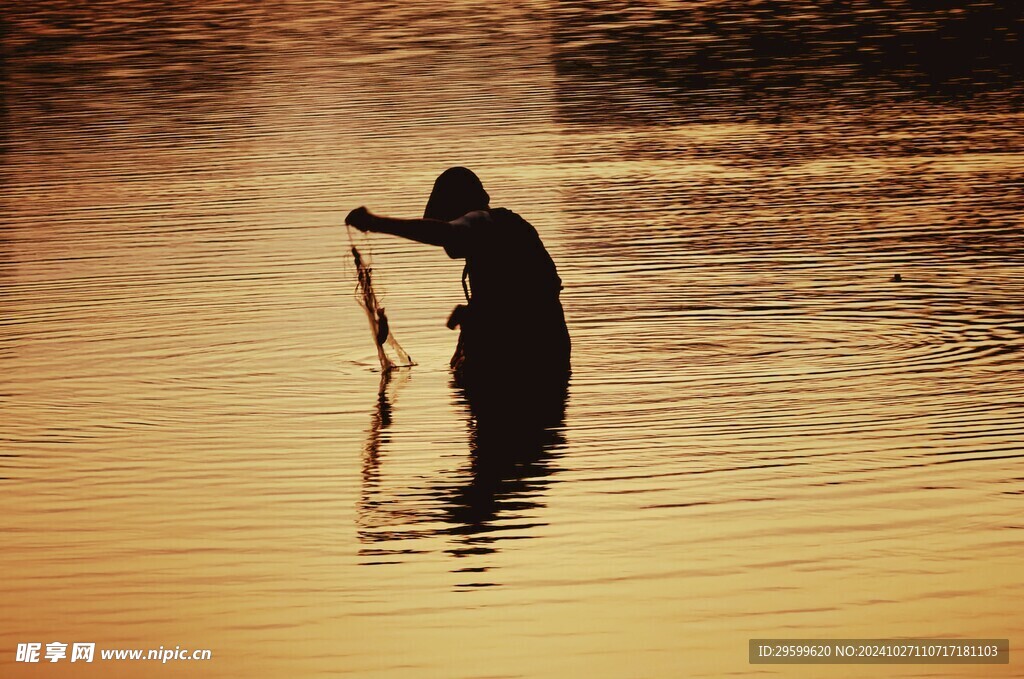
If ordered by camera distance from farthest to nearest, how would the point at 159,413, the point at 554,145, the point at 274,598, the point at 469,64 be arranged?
the point at 469,64
the point at 554,145
the point at 159,413
the point at 274,598

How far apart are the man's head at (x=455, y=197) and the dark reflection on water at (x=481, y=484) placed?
3.14ft

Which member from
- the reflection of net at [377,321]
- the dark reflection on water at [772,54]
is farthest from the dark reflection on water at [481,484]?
the dark reflection on water at [772,54]

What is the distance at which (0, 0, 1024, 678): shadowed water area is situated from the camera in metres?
7.41

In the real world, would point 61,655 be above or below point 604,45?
above

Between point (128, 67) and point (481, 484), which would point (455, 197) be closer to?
point (481, 484)

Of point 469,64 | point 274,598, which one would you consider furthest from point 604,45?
point 274,598

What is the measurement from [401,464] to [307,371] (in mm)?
2193

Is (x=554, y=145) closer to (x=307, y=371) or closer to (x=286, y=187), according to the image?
(x=286, y=187)

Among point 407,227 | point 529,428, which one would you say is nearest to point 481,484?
point 529,428

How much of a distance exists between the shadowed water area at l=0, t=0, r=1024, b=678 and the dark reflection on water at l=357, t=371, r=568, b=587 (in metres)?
0.03

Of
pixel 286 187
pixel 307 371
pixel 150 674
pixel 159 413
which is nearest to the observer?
pixel 150 674

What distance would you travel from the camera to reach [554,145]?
21.6m

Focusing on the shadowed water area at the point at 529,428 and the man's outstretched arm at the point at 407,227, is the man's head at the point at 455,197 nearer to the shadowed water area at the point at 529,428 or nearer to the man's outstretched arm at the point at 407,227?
the man's outstretched arm at the point at 407,227

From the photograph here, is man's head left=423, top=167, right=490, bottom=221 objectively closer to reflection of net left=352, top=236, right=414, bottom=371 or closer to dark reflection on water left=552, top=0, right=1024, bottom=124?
reflection of net left=352, top=236, right=414, bottom=371
